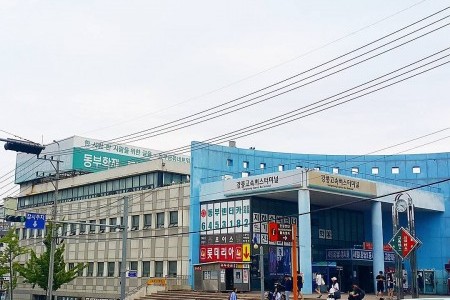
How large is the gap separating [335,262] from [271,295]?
1616 cm

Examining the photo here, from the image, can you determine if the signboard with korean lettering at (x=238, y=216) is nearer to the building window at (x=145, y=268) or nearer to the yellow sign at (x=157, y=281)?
the yellow sign at (x=157, y=281)

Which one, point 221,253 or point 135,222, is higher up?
point 135,222

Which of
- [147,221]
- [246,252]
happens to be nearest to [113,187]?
[147,221]

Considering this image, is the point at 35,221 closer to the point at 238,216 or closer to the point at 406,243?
the point at 238,216

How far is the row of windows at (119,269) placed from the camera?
4972cm

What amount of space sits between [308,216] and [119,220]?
20.8 meters

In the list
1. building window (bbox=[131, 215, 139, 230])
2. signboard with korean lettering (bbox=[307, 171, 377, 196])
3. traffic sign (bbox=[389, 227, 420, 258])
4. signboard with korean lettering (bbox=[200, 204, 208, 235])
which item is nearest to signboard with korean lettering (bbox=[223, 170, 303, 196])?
signboard with korean lettering (bbox=[307, 171, 377, 196])

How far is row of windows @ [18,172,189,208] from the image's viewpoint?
177ft

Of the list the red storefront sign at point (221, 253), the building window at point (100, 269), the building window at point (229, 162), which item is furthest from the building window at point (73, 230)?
the building window at point (229, 162)

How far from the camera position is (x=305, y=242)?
4138 centimetres

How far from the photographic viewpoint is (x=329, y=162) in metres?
58.5

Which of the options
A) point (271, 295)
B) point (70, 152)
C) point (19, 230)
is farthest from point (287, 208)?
point (19, 230)

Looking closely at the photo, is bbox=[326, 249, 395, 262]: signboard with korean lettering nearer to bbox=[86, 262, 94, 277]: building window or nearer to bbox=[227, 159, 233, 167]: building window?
bbox=[227, 159, 233, 167]: building window

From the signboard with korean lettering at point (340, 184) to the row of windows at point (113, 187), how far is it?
14.8m
